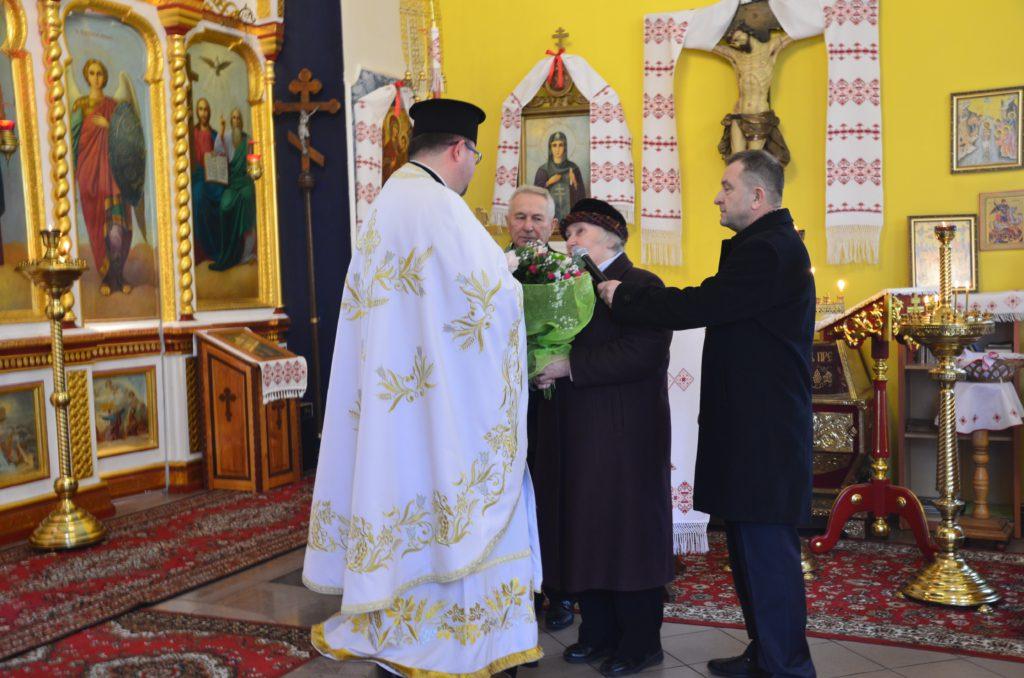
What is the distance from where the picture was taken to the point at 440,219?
2.88 metres

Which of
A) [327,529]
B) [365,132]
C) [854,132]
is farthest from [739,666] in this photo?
[365,132]

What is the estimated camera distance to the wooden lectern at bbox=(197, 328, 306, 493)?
6793mm

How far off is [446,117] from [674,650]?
2.17m

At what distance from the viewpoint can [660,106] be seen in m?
7.43

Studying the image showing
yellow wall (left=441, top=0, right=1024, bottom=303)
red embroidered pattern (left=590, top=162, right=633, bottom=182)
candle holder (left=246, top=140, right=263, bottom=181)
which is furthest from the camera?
red embroidered pattern (left=590, top=162, right=633, bottom=182)

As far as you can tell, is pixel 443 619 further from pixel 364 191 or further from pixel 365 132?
pixel 365 132

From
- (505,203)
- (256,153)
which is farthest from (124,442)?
(505,203)

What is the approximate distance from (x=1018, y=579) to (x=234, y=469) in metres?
4.97

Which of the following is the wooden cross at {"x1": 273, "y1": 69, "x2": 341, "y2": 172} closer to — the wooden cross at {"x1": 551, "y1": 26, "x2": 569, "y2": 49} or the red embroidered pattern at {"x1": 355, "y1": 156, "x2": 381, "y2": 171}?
the red embroidered pattern at {"x1": 355, "y1": 156, "x2": 381, "y2": 171}

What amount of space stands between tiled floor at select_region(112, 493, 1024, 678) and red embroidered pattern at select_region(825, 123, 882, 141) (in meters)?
4.11

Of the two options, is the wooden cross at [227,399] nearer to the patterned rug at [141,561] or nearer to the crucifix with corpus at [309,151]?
the patterned rug at [141,561]

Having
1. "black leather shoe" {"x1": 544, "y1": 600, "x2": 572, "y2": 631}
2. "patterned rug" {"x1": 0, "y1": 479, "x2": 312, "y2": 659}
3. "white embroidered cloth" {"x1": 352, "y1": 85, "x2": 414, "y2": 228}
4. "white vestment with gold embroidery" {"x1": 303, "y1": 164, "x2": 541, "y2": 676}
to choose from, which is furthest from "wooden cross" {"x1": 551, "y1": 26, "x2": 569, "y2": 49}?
"white vestment with gold embroidery" {"x1": 303, "y1": 164, "x2": 541, "y2": 676}

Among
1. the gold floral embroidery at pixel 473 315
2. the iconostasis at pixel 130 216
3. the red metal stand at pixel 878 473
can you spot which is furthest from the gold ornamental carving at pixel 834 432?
the iconostasis at pixel 130 216

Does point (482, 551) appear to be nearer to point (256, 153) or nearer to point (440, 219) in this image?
point (440, 219)
